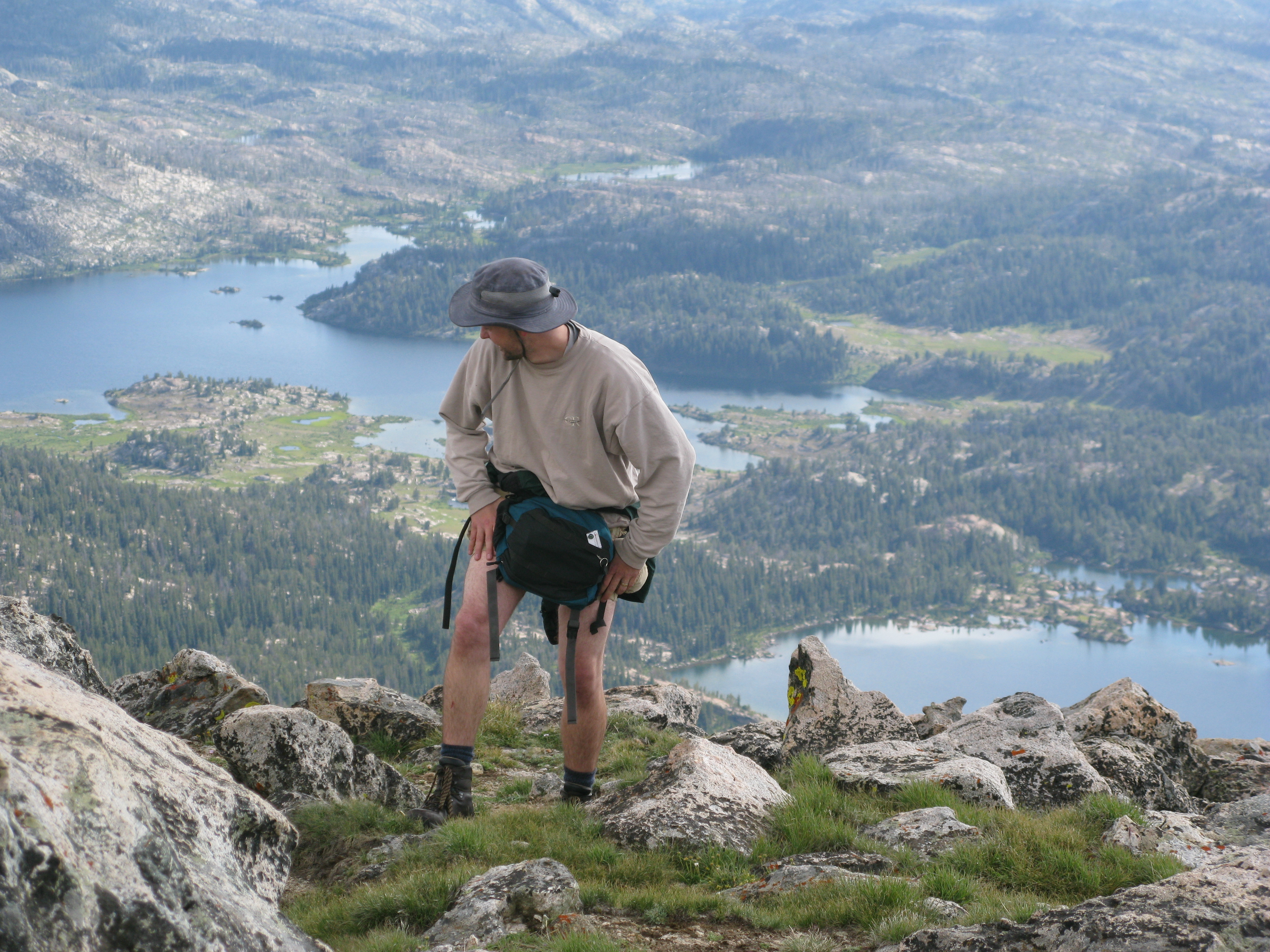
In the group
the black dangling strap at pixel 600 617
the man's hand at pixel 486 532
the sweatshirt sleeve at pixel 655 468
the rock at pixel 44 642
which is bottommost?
the rock at pixel 44 642

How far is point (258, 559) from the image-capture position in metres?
131

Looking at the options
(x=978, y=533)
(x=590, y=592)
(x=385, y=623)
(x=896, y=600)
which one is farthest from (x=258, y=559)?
(x=590, y=592)

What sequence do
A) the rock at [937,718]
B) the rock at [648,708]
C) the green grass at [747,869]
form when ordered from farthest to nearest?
the rock at [648,708] → the rock at [937,718] → the green grass at [747,869]

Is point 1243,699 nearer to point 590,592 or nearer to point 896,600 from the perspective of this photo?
point 896,600

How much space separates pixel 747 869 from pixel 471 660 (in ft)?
6.41

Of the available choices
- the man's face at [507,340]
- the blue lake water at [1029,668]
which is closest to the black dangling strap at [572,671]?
the man's face at [507,340]

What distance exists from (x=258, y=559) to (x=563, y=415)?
438ft

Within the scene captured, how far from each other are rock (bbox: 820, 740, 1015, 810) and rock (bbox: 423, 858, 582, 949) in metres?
2.55

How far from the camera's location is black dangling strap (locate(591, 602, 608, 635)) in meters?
6.39

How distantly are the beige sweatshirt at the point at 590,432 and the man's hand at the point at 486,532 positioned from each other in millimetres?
50

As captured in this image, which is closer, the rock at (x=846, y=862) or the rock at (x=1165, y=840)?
the rock at (x=1165, y=840)

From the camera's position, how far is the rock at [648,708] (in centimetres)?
1075

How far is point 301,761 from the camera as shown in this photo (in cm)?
710

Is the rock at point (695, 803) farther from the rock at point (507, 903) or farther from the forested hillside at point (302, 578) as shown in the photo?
the forested hillside at point (302, 578)
